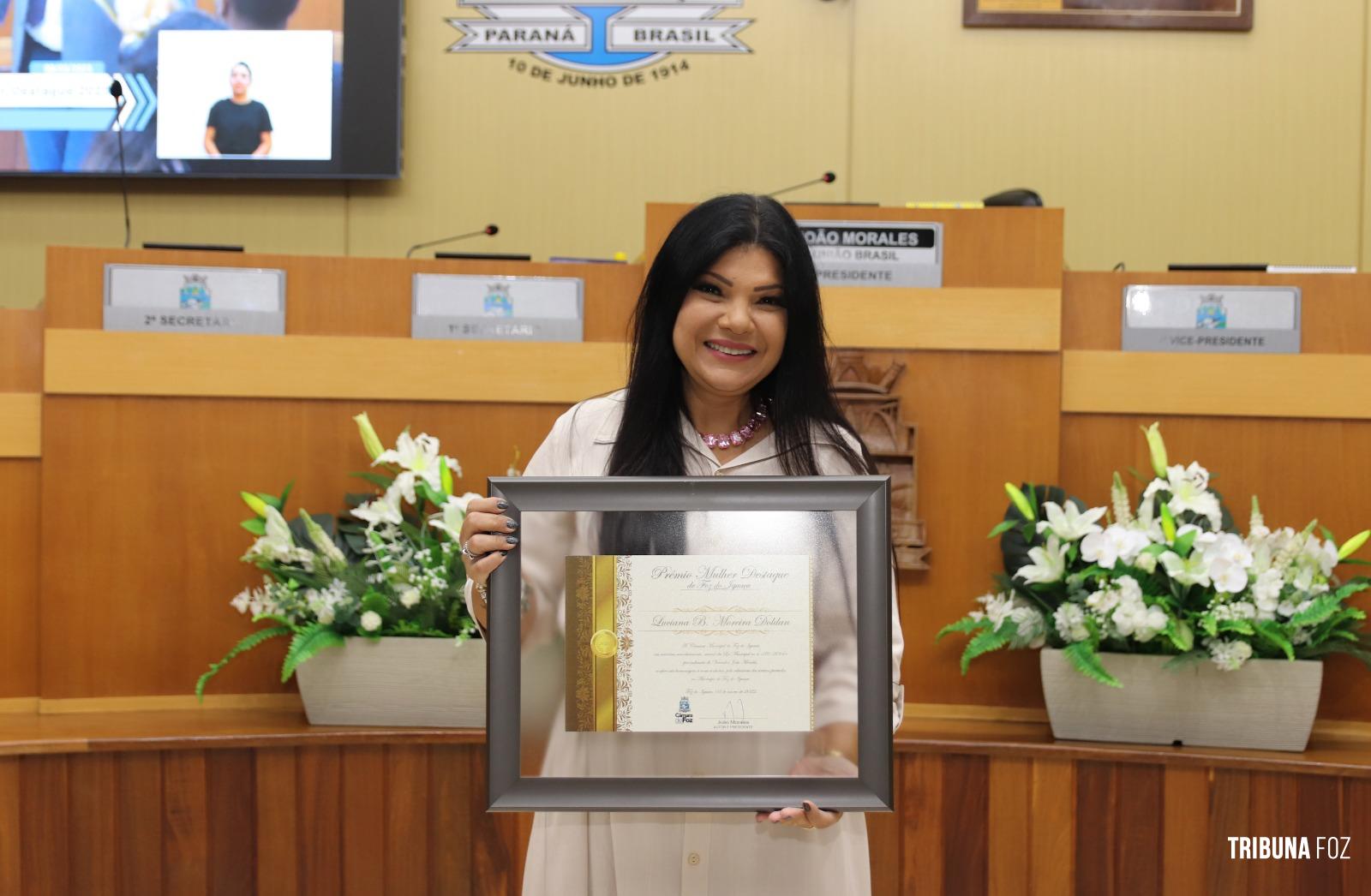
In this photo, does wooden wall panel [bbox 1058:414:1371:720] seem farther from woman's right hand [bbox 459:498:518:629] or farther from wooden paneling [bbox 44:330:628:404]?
woman's right hand [bbox 459:498:518:629]

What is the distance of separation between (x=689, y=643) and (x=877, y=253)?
65.2 inches

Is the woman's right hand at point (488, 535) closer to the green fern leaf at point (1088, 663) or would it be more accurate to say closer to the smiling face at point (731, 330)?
the smiling face at point (731, 330)

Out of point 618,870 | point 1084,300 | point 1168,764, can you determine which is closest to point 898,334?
A: point 1084,300

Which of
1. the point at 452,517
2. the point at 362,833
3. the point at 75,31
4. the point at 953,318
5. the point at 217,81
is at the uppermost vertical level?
the point at 75,31

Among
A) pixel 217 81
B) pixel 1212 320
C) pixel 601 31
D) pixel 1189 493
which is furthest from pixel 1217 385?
pixel 217 81

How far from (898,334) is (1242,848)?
3.91ft

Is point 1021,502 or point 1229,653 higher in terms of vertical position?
point 1021,502

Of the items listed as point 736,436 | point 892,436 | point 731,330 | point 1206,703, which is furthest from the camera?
point 892,436

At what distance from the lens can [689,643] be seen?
1354 millimetres

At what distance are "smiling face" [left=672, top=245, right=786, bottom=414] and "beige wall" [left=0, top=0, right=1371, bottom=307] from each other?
3.54m

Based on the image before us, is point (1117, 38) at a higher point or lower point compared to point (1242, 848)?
higher

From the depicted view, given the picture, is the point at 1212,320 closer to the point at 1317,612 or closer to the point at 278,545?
the point at 1317,612

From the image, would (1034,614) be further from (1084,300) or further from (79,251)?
(79,251)

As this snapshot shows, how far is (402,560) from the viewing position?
8.38 ft
